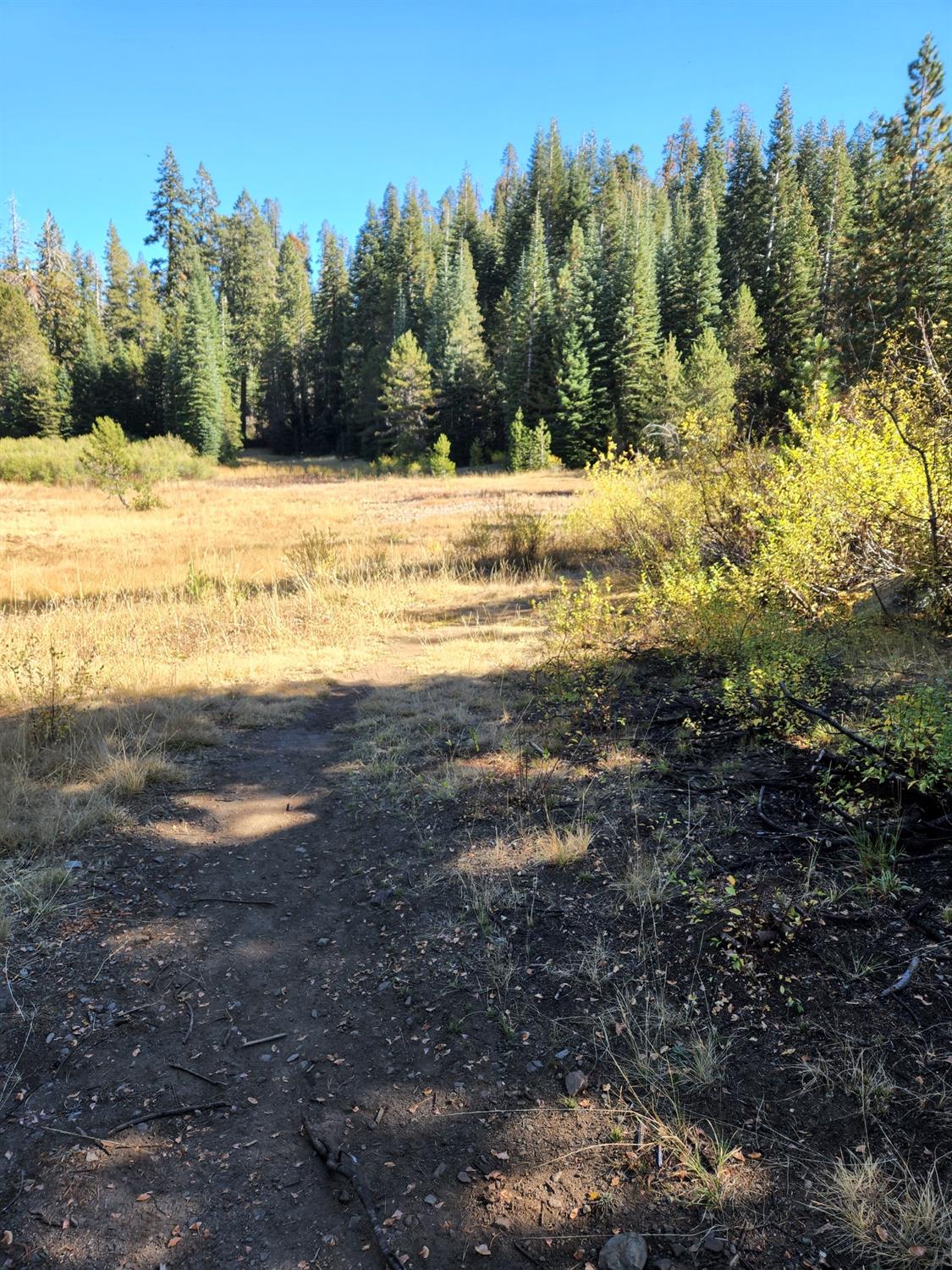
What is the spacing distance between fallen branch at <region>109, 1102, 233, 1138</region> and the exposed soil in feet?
0.04

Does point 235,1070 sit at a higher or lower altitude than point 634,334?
lower

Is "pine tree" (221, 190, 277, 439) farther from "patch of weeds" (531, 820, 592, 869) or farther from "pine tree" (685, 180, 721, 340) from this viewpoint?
"patch of weeds" (531, 820, 592, 869)

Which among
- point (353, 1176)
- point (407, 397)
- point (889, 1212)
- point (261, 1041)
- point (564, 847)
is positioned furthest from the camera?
point (407, 397)

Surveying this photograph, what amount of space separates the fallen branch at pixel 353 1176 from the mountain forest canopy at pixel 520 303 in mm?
24563

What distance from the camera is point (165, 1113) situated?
2.28m

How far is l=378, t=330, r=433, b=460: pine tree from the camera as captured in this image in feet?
157

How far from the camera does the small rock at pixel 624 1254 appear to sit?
174 cm

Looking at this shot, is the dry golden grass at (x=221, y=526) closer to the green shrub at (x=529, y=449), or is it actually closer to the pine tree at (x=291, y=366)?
the green shrub at (x=529, y=449)

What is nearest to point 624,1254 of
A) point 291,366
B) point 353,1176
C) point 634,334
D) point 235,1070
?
point 353,1176

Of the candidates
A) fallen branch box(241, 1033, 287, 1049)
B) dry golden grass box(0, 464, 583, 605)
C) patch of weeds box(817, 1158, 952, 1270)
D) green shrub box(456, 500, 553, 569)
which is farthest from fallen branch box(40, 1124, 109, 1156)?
green shrub box(456, 500, 553, 569)

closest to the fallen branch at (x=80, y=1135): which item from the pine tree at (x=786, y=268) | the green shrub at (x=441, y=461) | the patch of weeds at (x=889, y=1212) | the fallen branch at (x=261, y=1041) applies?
the fallen branch at (x=261, y=1041)

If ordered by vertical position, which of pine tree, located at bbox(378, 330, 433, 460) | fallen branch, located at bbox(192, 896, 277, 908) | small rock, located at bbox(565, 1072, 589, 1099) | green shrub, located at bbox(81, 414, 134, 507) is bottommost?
small rock, located at bbox(565, 1072, 589, 1099)

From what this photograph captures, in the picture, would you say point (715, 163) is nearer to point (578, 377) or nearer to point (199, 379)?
point (578, 377)

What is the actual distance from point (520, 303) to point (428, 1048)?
4942cm
